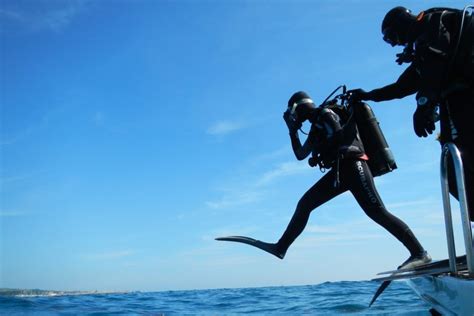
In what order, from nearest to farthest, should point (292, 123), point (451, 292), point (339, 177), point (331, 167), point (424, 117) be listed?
point (451, 292) < point (424, 117) < point (339, 177) < point (331, 167) < point (292, 123)

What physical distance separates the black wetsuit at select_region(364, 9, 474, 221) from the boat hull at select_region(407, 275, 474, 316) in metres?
0.90

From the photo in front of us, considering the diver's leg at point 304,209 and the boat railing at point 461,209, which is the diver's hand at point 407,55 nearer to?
the boat railing at point 461,209

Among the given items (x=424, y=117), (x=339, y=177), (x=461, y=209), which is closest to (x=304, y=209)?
(x=339, y=177)

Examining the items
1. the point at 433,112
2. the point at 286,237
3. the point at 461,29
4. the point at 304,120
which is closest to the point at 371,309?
the point at 286,237

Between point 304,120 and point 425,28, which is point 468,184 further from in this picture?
point 304,120

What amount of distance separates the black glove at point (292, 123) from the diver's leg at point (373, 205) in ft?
2.40

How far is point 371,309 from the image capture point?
7508 millimetres

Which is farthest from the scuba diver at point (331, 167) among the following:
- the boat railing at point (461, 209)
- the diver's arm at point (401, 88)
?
the boat railing at point (461, 209)

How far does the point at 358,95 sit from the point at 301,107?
63 cm

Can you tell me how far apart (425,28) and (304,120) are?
5.57 ft

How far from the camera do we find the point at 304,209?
4.35 meters

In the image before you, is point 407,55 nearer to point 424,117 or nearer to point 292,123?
point 424,117

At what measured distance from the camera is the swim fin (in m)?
4.37

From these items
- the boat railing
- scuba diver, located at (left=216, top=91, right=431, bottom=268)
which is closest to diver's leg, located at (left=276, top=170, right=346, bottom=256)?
scuba diver, located at (left=216, top=91, right=431, bottom=268)
